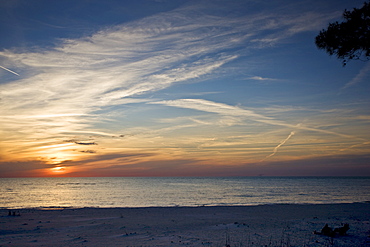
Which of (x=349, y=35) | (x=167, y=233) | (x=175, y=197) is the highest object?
(x=349, y=35)

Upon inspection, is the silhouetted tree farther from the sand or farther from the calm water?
the calm water

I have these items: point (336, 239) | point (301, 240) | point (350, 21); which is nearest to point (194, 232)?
point (301, 240)

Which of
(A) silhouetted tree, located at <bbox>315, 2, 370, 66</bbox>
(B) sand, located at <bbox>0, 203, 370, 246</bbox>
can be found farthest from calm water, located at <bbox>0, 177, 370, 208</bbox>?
(A) silhouetted tree, located at <bbox>315, 2, 370, 66</bbox>

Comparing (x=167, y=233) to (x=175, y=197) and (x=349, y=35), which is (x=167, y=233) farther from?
(x=175, y=197)

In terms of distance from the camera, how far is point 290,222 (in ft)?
71.4

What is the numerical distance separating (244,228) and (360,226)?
8245mm

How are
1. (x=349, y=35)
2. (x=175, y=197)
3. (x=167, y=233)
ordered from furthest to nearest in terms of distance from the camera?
(x=175, y=197), (x=167, y=233), (x=349, y=35)

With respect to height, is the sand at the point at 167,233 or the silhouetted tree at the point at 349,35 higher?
the silhouetted tree at the point at 349,35

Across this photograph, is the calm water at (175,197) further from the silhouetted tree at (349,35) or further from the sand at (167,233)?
the silhouetted tree at (349,35)

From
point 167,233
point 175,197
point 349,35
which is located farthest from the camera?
point 175,197

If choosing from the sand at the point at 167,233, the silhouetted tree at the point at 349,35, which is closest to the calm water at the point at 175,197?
the sand at the point at 167,233

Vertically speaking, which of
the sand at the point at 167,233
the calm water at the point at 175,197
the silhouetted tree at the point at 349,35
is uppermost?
→ the silhouetted tree at the point at 349,35

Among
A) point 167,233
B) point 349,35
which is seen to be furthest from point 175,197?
point 349,35

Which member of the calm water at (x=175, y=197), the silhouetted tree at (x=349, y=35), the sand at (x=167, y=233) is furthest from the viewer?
the calm water at (x=175, y=197)
